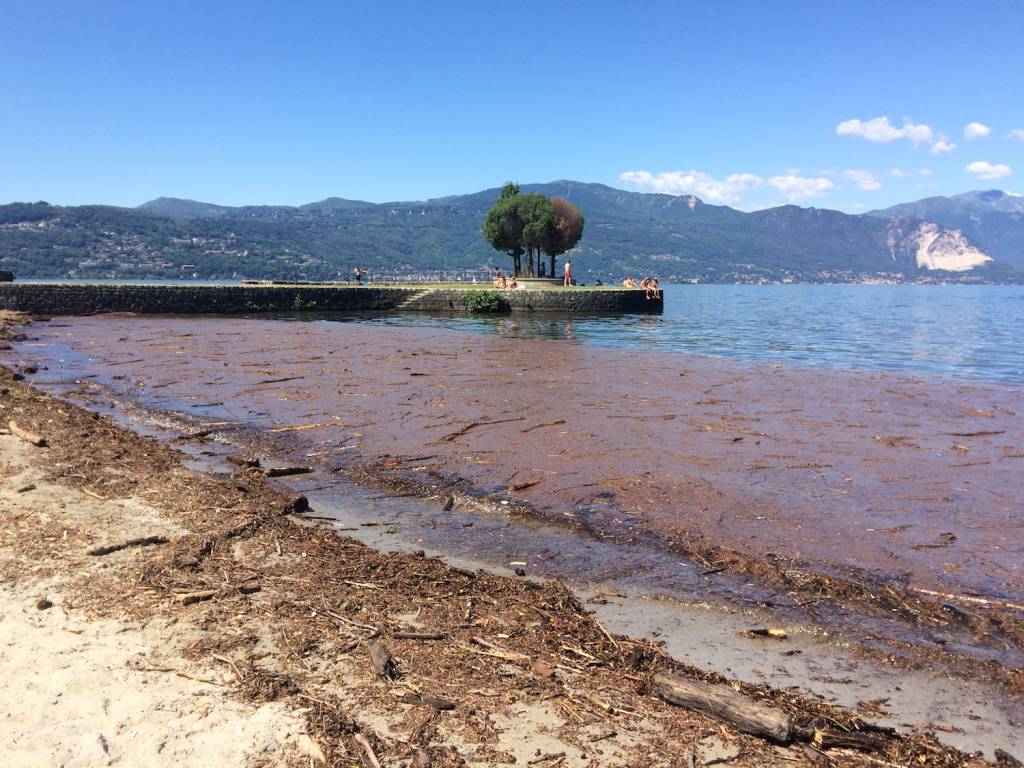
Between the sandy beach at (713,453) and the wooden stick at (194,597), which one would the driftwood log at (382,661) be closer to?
the wooden stick at (194,597)

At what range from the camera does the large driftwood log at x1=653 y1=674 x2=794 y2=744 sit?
132 inches

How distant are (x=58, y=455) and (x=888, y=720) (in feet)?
27.4

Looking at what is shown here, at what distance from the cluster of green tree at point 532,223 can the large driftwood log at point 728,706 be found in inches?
2278

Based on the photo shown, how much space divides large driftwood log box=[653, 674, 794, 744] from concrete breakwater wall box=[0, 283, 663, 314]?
45266mm

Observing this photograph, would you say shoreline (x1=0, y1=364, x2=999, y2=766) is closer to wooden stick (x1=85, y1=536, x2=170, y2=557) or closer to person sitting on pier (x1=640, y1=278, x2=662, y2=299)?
wooden stick (x1=85, y1=536, x2=170, y2=557)

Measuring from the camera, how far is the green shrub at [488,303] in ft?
158

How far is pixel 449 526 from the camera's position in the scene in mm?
6719

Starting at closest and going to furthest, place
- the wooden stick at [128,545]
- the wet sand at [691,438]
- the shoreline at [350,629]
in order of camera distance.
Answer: the shoreline at [350,629] → the wooden stick at [128,545] → the wet sand at [691,438]

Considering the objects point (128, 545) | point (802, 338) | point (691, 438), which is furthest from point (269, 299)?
point (128, 545)

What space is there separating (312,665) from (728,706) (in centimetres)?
216

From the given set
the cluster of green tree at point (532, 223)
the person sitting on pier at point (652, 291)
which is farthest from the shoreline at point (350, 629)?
the cluster of green tree at point (532, 223)

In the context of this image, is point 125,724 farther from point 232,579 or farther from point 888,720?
point 888,720

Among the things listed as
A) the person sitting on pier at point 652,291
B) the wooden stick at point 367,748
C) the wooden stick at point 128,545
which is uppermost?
the person sitting on pier at point 652,291

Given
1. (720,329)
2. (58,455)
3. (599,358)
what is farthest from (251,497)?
(720,329)
